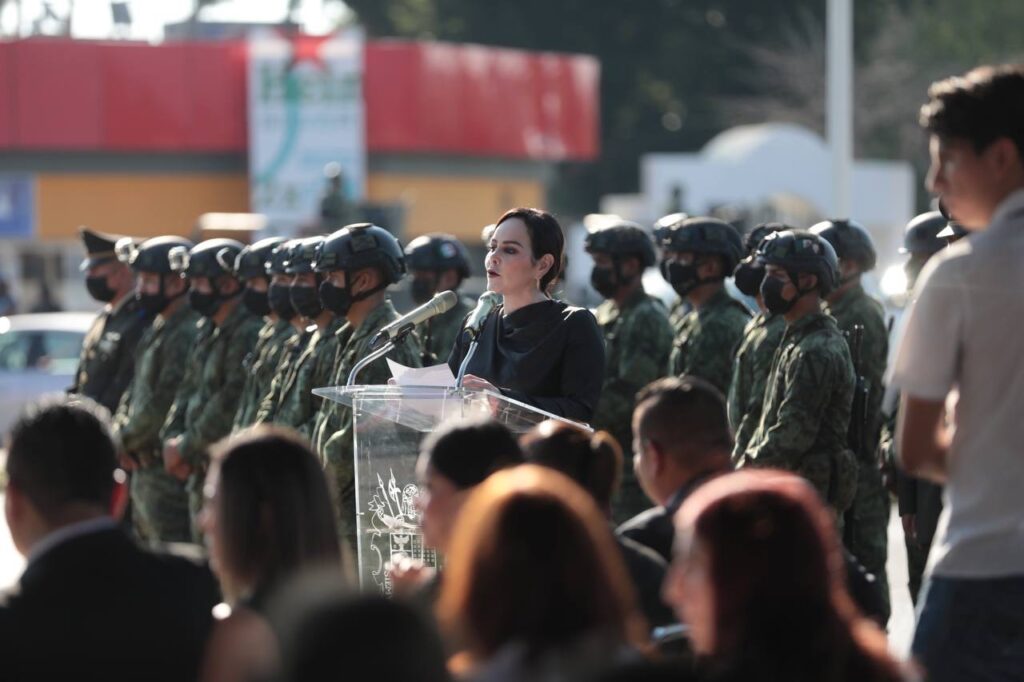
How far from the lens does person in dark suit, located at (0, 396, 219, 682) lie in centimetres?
397

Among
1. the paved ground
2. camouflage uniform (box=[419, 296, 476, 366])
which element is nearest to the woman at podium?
the paved ground

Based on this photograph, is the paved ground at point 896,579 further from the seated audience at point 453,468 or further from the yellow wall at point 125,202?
the yellow wall at point 125,202

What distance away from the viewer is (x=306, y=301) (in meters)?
9.91

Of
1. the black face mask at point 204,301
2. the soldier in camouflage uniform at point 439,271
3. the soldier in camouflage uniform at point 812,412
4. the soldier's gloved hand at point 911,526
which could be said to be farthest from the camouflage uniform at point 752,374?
the black face mask at point 204,301

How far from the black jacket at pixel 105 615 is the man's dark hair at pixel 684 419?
4.50ft

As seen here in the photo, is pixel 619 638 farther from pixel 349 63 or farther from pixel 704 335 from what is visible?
pixel 349 63

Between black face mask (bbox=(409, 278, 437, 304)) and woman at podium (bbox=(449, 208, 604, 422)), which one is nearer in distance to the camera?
woman at podium (bbox=(449, 208, 604, 422))

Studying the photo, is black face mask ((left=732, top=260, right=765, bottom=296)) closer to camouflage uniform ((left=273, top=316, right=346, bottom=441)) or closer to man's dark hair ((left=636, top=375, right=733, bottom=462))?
camouflage uniform ((left=273, top=316, right=346, bottom=441))

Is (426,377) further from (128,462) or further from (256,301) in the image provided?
(128,462)

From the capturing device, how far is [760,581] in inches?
137

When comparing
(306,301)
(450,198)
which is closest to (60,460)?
(306,301)

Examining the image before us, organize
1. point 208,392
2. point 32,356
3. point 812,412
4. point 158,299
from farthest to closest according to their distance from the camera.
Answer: point 32,356, point 158,299, point 208,392, point 812,412

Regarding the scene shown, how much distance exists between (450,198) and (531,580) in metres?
38.4

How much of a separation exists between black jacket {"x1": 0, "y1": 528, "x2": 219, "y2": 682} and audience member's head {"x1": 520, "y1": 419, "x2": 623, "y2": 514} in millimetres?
1152
